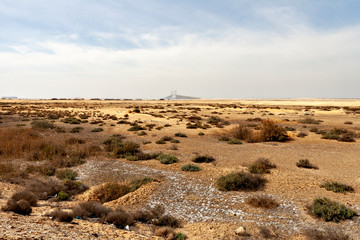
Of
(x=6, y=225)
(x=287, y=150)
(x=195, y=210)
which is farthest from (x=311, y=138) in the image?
(x=6, y=225)

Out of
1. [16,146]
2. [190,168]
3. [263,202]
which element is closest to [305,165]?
[263,202]

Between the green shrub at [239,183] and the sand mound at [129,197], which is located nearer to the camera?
the sand mound at [129,197]

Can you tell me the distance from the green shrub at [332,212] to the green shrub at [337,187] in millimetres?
1986

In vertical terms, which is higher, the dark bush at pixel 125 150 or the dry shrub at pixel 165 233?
the dark bush at pixel 125 150

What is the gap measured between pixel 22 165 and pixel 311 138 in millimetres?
22416

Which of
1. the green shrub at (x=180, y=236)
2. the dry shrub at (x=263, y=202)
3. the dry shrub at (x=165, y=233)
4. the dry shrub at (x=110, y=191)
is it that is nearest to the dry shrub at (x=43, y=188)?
the dry shrub at (x=110, y=191)

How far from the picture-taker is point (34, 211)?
267 inches

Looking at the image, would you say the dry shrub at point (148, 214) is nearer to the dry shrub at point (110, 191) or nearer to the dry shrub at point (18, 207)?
the dry shrub at point (110, 191)

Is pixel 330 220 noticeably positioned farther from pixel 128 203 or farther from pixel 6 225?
pixel 6 225

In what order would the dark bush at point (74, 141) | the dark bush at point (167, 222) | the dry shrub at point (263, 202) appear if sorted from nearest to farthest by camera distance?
the dark bush at point (167, 222) → the dry shrub at point (263, 202) → the dark bush at point (74, 141)

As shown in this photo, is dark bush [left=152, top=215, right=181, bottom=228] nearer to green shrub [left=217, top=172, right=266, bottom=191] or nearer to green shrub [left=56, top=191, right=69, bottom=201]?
green shrub [left=217, top=172, right=266, bottom=191]

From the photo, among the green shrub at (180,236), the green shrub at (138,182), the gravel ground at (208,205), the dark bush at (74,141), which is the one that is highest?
the dark bush at (74,141)

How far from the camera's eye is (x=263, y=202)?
26.6ft

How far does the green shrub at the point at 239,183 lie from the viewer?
9.55m
